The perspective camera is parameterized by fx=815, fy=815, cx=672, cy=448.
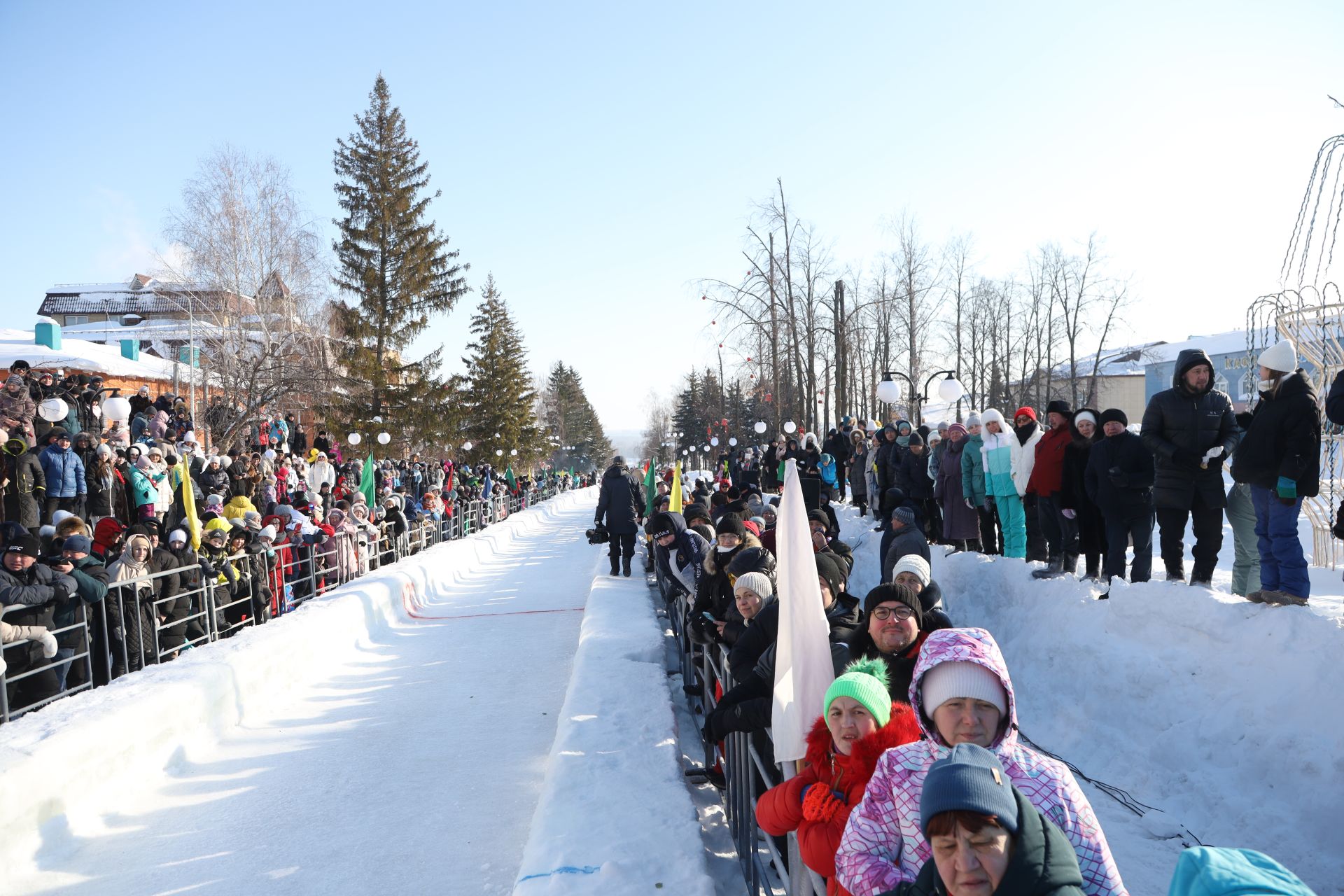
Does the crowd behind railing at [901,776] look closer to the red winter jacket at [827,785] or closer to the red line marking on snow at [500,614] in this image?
the red winter jacket at [827,785]

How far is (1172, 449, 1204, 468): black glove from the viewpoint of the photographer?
6.17 metres

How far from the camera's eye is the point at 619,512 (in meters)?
13.2

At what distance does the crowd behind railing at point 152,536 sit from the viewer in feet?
19.6

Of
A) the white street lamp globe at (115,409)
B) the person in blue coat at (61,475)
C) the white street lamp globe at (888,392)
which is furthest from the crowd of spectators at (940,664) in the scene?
the white street lamp globe at (115,409)

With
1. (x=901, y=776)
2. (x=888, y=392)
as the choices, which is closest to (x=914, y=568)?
(x=901, y=776)

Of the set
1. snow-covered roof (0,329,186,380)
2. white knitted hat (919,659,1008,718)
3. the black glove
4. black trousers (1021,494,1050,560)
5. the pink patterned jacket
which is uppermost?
snow-covered roof (0,329,186,380)

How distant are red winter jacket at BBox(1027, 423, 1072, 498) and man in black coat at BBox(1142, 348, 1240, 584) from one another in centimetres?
134

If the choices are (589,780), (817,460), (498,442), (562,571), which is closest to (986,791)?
(589,780)

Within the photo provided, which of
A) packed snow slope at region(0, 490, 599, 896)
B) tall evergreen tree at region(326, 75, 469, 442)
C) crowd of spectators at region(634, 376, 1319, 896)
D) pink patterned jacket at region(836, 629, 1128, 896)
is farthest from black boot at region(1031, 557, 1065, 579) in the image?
tall evergreen tree at region(326, 75, 469, 442)

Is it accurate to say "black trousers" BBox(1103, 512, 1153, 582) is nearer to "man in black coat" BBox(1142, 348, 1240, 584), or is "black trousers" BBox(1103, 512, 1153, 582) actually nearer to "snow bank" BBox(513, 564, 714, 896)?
"man in black coat" BBox(1142, 348, 1240, 584)

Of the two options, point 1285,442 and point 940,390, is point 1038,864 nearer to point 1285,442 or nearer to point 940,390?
point 1285,442

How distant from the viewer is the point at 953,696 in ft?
7.57

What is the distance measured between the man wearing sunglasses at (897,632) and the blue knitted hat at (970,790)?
174 cm

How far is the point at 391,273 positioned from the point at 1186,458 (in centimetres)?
2982
